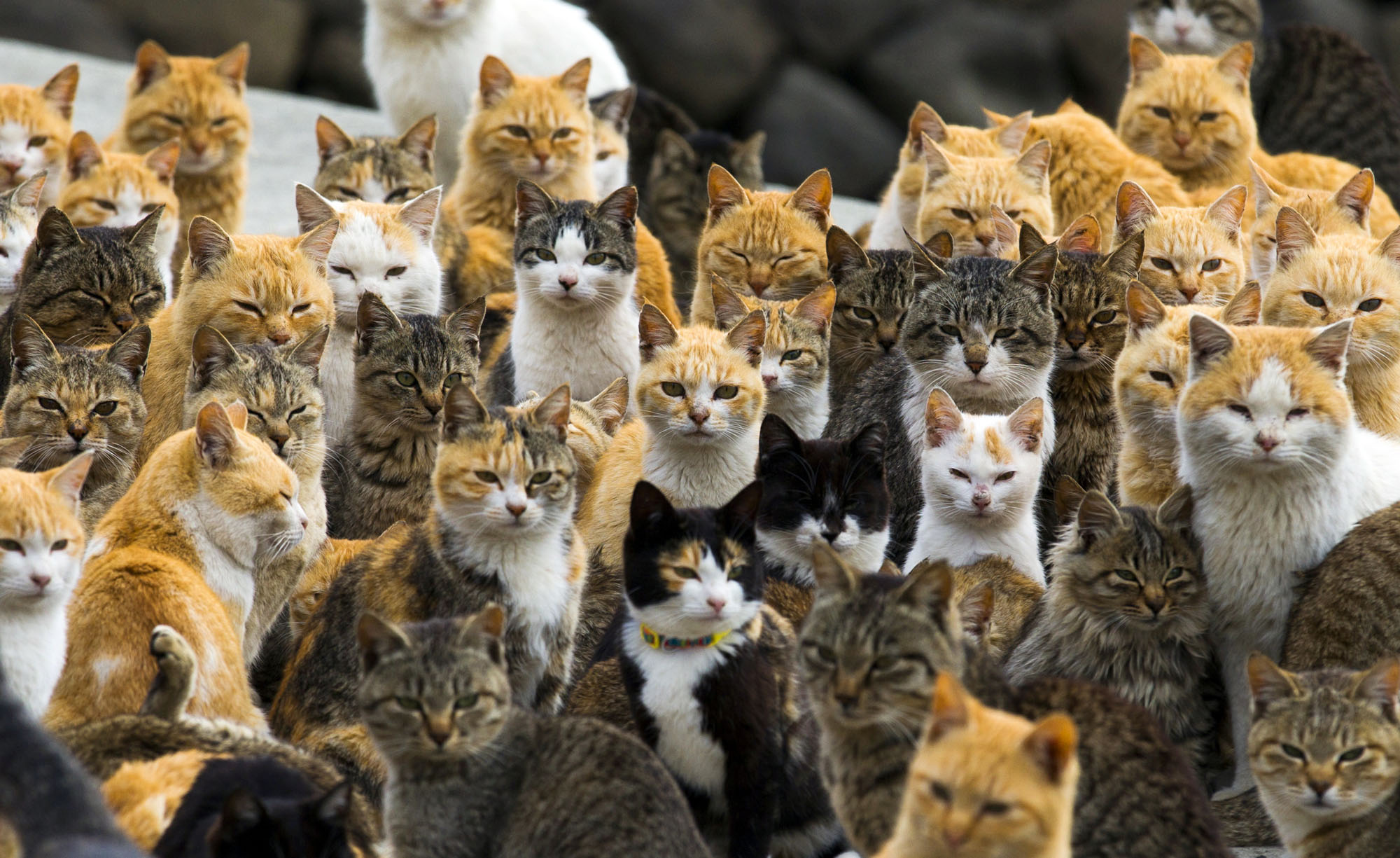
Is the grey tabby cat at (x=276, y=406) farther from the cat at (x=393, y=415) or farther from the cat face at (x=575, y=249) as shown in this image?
the cat face at (x=575, y=249)

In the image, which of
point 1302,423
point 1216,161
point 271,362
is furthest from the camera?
point 1216,161

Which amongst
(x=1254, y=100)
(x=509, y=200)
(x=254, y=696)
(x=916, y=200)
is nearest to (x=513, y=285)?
(x=509, y=200)

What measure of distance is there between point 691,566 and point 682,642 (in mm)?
181

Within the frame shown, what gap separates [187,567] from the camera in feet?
12.7

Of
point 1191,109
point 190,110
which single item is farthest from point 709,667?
point 190,110

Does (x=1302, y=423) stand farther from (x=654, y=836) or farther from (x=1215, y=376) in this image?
(x=654, y=836)

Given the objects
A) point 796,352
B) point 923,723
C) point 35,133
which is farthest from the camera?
point 35,133

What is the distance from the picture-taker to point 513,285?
6449 millimetres

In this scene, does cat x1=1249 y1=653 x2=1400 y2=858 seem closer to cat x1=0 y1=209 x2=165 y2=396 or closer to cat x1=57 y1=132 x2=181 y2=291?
cat x1=0 y1=209 x2=165 y2=396

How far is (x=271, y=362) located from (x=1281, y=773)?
3.09 meters

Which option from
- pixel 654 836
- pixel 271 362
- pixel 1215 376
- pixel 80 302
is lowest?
pixel 80 302

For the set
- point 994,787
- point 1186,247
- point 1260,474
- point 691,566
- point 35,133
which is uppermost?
point 994,787

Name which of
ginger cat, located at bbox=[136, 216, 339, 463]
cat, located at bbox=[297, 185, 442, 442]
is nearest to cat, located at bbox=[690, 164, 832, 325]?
cat, located at bbox=[297, 185, 442, 442]

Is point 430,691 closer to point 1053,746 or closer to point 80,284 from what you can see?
point 1053,746
